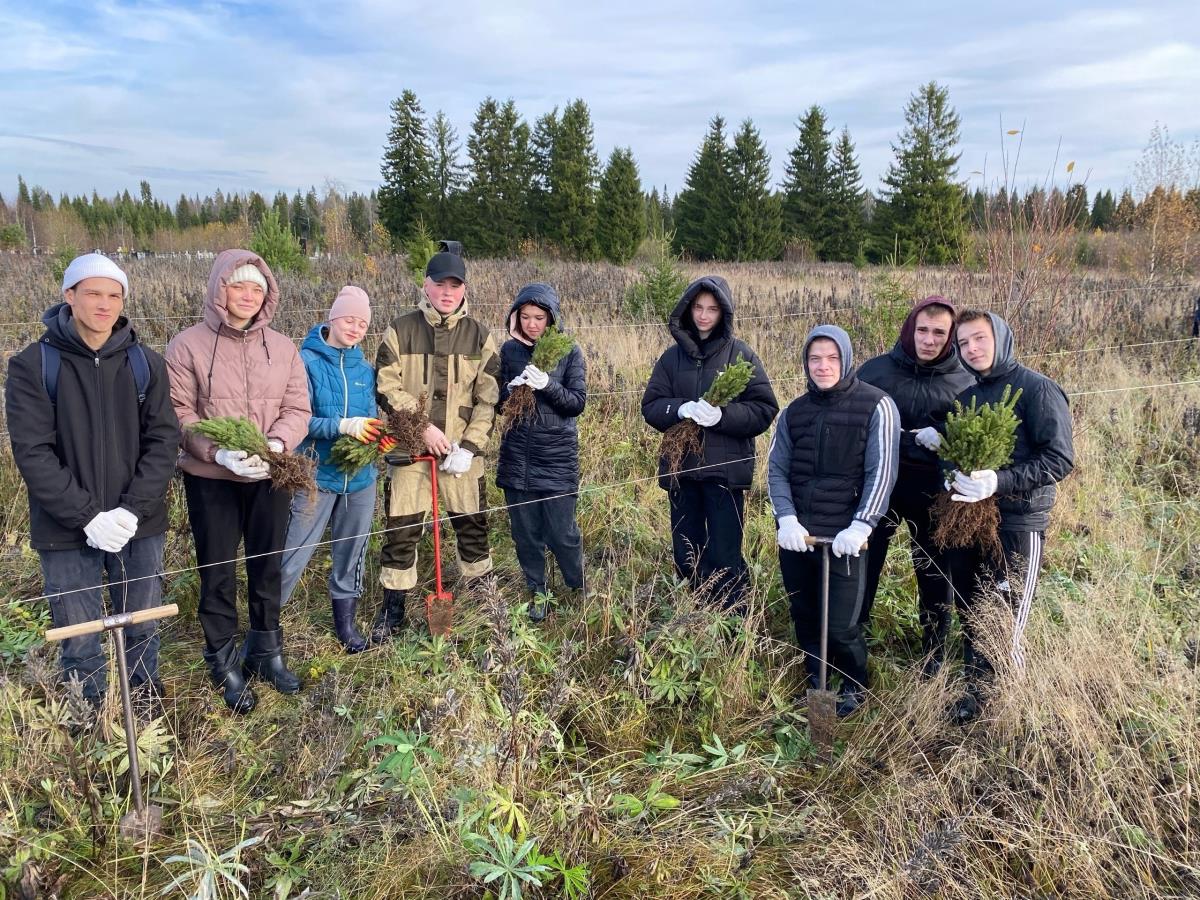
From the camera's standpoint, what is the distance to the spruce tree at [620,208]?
26.3 m

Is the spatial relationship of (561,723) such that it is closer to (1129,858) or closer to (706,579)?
(706,579)

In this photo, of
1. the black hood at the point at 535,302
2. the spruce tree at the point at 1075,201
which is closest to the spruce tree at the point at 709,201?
the spruce tree at the point at 1075,201

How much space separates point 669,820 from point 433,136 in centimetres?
3063

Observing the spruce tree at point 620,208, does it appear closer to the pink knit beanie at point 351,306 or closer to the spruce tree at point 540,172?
the spruce tree at point 540,172

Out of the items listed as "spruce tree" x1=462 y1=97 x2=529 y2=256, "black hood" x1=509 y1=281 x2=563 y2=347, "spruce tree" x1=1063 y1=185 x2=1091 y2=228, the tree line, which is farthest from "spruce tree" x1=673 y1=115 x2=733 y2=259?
"black hood" x1=509 y1=281 x2=563 y2=347

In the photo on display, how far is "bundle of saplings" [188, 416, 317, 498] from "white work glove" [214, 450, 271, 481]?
0.06ft

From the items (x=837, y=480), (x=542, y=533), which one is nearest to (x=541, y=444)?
(x=542, y=533)

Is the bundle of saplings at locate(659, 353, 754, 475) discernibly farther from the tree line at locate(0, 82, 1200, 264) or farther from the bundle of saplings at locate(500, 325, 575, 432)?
the tree line at locate(0, 82, 1200, 264)

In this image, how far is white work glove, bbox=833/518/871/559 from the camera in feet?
9.26

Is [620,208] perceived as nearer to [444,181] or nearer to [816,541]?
[444,181]

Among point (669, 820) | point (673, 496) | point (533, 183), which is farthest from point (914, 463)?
point (533, 183)

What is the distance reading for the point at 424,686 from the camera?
290 cm

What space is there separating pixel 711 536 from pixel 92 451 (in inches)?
103

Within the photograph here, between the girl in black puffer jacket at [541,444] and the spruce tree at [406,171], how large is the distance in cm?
2546
